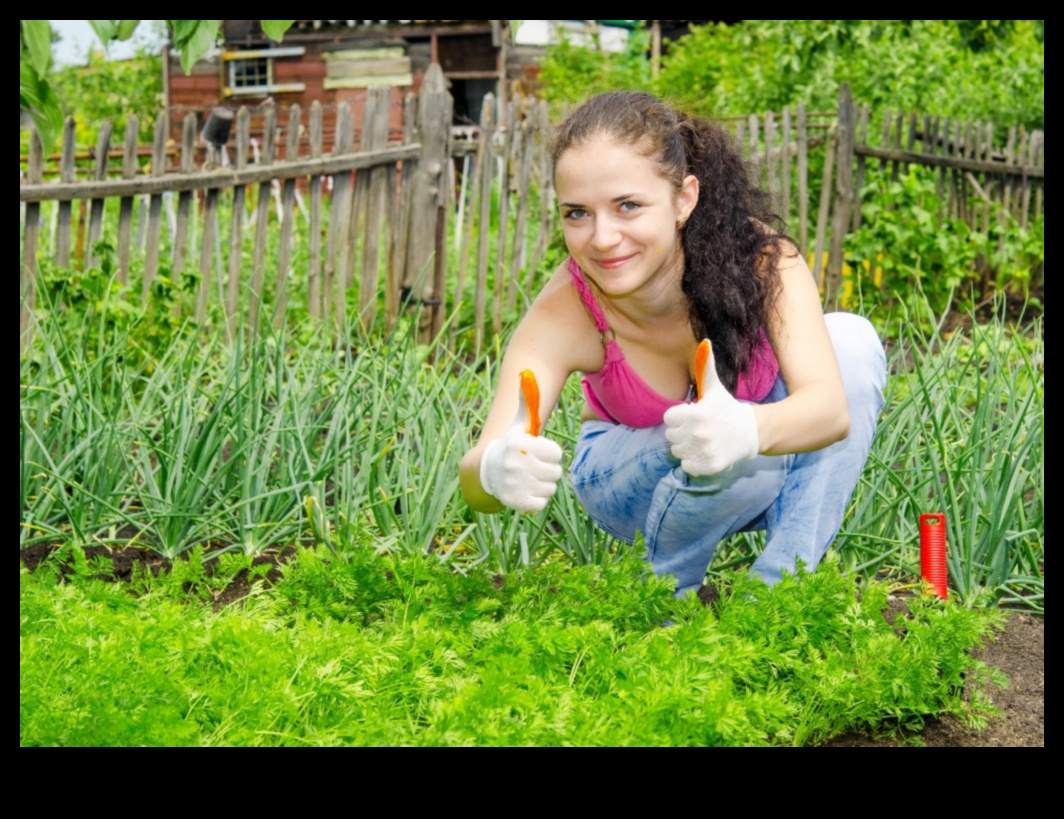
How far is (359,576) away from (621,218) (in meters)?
0.86

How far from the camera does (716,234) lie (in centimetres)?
223

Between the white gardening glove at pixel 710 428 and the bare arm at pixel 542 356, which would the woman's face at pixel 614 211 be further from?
the white gardening glove at pixel 710 428

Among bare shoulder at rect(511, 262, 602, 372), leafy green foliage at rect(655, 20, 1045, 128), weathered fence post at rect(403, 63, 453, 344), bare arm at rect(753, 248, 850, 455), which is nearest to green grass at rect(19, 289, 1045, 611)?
bare shoulder at rect(511, 262, 602, 372)

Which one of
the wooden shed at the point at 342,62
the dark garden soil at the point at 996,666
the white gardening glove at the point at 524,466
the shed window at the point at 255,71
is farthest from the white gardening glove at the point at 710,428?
the shed window at the point at 255,71

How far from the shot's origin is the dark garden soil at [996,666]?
205 cm

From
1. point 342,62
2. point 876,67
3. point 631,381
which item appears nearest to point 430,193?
point 631,381

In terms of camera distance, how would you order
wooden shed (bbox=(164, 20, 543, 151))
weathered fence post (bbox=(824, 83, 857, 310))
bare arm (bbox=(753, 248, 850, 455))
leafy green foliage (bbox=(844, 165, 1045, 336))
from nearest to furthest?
bare arm (bbox=(753, 248, 850, 455))
leafy green foliage (bbox=(844, 165, 1045, 336))
weathered fence post (bbox=(824, 83, 857, 310))
wooden shed (bbox=(164, 20, 543, 151))

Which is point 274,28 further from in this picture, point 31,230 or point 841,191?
point 841,191

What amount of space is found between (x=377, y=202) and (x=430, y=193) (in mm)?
272

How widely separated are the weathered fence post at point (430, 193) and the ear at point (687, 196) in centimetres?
344

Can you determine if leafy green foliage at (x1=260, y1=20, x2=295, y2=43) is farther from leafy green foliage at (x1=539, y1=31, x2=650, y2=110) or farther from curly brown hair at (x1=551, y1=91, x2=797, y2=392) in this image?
leafy green foliage at (x1=539, y1=31, x2=650, y2=110)

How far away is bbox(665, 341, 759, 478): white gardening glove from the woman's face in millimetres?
315

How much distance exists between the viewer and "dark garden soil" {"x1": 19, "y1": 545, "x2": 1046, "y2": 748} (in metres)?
2.05
